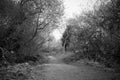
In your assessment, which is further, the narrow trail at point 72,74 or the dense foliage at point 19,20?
the dense foliage at point 19,20

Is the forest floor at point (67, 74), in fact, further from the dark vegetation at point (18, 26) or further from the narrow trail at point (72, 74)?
the dark vegetation at point (18, 26)

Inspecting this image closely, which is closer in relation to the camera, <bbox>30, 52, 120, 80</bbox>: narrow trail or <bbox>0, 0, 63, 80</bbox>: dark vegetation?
<bbox>30, 52, 120, 80</bbox>: narrow trail

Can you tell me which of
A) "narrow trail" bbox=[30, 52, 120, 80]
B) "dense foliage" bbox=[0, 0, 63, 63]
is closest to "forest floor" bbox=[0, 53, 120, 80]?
"narrow trail" bbox=[30, 52, 120, 80]

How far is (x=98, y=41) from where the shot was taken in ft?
49.7

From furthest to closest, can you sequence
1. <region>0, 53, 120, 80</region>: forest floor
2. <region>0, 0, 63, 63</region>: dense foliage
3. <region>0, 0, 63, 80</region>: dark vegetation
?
<region>0, 0, 63, 63</region>: dense foliage → <region>0, 0, 63, 80</region>: dark vegetation → <region>0, 53, 120, 80</region>: forest floor

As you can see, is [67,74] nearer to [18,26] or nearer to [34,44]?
[18,26]

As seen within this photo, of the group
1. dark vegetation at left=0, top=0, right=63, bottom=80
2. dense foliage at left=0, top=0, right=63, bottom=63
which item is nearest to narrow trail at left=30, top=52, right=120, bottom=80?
dark vegetation at left=0, top=0, right=63, bottom=80

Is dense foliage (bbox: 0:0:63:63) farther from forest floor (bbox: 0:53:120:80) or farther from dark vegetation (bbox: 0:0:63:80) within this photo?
forest floor (bbox: 0:53:120:80)

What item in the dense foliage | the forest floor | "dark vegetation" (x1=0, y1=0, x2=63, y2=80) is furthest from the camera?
the dense foliage

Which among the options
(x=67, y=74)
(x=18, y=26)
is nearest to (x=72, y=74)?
Result: (x=67, y=74)

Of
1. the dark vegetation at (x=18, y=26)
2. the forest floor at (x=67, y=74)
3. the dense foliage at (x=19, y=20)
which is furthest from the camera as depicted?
the dense foliage at (x=19, y=20)

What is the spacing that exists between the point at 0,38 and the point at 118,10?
11.9 m

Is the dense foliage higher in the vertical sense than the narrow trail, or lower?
higher

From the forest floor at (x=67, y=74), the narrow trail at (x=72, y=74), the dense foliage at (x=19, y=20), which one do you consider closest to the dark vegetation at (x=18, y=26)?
the dense foliage at (x=19, y=20)
